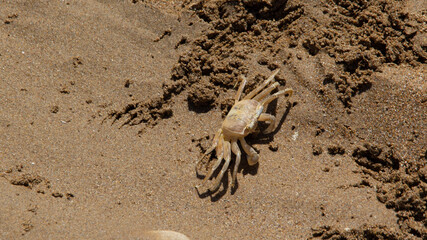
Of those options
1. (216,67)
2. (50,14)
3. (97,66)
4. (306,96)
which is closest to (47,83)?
(97,66)

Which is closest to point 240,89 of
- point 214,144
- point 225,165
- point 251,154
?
point 214,144

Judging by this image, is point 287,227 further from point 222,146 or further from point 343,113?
point 343,113

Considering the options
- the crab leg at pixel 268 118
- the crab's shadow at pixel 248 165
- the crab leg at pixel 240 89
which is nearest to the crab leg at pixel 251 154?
the crab's shadow at pixel 248 165

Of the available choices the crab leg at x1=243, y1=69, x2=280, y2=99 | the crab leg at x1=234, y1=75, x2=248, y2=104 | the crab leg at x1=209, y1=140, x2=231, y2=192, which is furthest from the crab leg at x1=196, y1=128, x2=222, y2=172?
the crab leg at x1=243, y1=69, x2=280, y2=99

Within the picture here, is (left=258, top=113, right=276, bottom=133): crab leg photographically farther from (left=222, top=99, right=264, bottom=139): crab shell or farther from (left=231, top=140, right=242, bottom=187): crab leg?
(left=231, top=140, right=242, bottom=187): crab leg

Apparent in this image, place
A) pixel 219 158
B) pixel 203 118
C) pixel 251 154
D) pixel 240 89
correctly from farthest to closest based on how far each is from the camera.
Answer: pixel 203 118, pixel 240 89, pixel 219 158, pixel 251 154

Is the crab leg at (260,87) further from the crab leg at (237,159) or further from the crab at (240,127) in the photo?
the crab leg at (237,159)

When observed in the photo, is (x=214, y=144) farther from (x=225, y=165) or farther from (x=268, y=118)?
(x=268, y=118)
